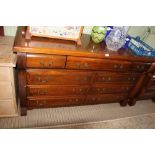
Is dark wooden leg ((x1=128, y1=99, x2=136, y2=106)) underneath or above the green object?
underneath

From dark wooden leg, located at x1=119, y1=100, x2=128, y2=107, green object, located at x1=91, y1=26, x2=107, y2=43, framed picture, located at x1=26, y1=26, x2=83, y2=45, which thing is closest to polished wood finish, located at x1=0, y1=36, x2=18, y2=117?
framed picture, located at x1=26, y1=26, x2=83, y2=45

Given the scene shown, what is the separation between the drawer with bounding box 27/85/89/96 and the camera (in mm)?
1729

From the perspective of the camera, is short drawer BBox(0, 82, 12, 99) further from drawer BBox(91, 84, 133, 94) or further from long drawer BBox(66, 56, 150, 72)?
drawer BBox(91, 84, 133, 94)

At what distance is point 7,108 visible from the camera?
1784mm

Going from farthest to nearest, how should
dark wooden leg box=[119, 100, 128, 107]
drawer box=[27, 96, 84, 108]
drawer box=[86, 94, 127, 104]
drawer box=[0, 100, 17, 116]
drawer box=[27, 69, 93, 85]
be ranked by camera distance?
dark wooden leg box=[119, 100, 128, 107], drawer box=[86, 94, 127, 104], drawer box=[27, 96, 84, 108], drawer box=[0, 100, 17, 116], drawer box=[27, 69, 93, 85]

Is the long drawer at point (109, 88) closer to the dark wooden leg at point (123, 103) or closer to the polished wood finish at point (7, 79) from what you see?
the dark wooden leg at point (123, 103)

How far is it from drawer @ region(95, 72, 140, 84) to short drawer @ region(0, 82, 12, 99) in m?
0.96

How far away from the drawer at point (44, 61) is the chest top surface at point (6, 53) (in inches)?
5.6

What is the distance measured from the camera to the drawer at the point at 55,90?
173 cm

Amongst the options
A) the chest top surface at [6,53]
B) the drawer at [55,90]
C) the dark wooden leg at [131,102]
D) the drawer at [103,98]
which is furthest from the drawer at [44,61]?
the dark wooden leg at [131,102]

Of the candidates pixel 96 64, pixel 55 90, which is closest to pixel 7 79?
pixel 55 90

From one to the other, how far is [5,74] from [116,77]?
4.11 feet
